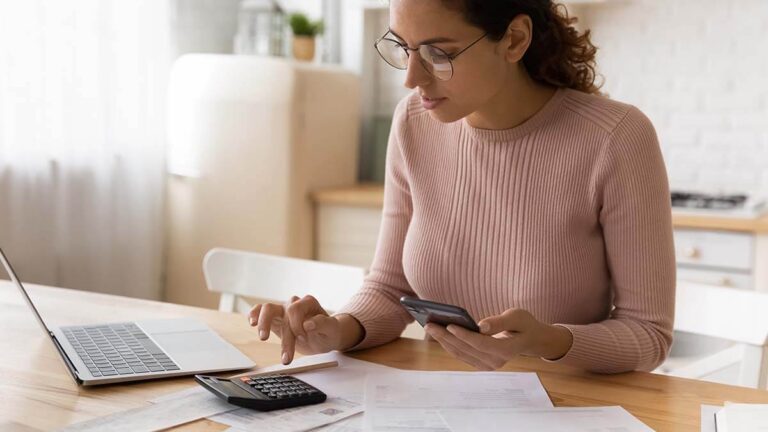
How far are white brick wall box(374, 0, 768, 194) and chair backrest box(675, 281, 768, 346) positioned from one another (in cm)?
184

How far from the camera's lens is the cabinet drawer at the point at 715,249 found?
296cm

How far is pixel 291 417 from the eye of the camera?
124 centimetres

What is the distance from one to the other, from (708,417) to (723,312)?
505 mm

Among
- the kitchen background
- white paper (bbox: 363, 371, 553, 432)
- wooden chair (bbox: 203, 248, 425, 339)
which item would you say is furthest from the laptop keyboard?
the kitchen background

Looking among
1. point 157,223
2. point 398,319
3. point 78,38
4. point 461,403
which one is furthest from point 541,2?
point 157,223

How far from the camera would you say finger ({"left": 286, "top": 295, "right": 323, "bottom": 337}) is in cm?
148

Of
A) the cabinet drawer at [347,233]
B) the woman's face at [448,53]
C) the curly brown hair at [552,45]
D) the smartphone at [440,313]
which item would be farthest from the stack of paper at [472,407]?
the cabinet drawer at [347,233]

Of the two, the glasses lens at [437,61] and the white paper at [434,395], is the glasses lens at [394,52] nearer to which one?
the glasses lens at [437,61]

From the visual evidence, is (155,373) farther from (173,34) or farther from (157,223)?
(173,34)

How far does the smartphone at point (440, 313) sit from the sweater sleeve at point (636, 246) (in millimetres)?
242

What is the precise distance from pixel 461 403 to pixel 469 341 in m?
0.08

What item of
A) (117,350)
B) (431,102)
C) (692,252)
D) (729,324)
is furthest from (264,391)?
(692,252)

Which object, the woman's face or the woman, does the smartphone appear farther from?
the woman's face

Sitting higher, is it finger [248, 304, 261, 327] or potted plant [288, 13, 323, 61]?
potted plant [288, 13, 323, 61]
